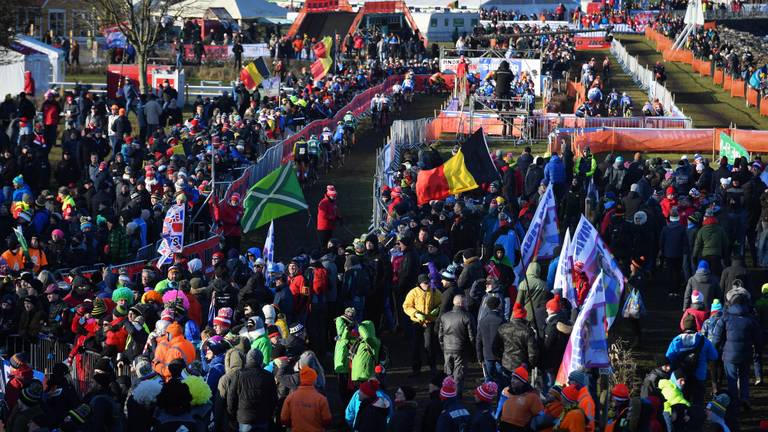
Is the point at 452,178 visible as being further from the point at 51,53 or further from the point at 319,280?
the point at 51,53

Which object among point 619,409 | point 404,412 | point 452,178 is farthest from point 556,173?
point 404,412

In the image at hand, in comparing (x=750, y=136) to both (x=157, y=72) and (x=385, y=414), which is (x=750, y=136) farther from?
(x=385, y=414)

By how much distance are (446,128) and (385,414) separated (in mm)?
24787

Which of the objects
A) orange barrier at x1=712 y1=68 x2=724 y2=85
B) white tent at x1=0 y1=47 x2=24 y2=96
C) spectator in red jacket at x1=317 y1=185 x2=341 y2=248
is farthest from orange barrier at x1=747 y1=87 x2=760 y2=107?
spectator in red jacket at x1=317 y1=185 x2=341 y2=248

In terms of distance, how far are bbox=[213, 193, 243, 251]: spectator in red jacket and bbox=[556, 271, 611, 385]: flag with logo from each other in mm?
9464

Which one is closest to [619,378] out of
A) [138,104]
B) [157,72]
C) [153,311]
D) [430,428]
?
[430,428]

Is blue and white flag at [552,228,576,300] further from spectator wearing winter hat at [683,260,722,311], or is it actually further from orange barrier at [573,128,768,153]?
orange barrier at [573,128,768,153]

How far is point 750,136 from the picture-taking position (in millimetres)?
33625

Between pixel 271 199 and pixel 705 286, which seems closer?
pixel 705 286

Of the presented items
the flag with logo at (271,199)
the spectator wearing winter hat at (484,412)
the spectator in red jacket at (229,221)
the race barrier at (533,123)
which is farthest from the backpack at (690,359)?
the race barrier at (533,123)

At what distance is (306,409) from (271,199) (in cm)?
853

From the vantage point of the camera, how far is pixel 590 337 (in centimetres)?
1410

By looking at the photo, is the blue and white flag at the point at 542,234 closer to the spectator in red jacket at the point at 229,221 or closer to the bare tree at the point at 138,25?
the spectator in red jacket at the point at 229,221

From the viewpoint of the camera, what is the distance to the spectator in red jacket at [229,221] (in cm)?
2250
